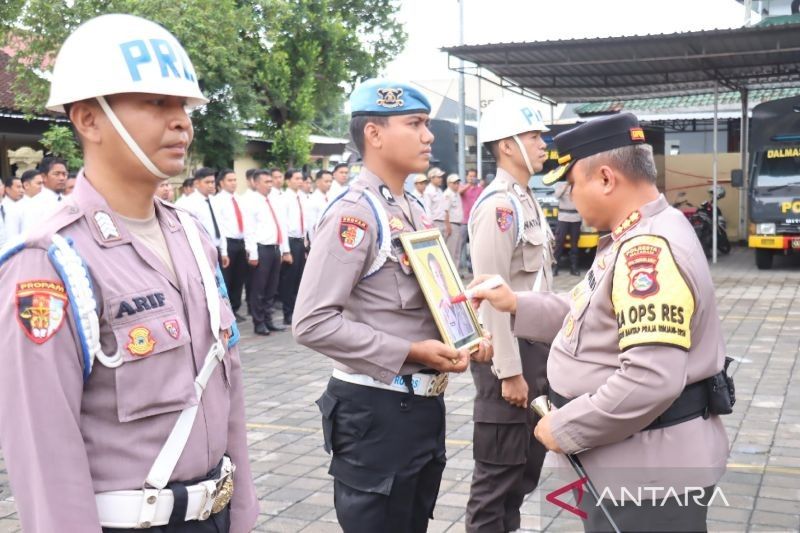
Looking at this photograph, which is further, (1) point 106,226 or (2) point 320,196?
(2) point 320,196

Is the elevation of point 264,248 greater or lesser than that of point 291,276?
greater

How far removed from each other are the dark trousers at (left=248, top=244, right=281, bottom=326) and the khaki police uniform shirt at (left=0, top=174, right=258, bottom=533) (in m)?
8.58

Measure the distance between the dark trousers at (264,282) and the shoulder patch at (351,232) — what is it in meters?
8.02

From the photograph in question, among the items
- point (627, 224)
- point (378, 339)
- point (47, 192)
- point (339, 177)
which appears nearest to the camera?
point (627, 224)

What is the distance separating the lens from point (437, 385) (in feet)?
10.1

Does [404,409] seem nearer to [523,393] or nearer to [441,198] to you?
[523,393]

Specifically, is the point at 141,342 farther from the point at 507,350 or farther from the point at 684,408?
the point at 507,350

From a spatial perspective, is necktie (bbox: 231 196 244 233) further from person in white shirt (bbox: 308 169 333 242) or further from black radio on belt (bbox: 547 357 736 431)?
black radio on belt (bbox: 547 357 736 431)

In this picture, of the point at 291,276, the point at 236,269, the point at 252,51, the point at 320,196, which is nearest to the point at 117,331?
the point at 236,269

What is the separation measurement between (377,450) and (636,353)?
1.07 m

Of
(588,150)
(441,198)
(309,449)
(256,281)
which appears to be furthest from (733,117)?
(588,150)

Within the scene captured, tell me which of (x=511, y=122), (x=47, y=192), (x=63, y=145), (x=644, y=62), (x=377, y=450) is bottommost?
(x=377, y=450)

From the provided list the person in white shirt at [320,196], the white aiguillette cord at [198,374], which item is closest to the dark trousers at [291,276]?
the person in white shirt at [320,196]

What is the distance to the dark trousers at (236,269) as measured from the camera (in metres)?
11.2
